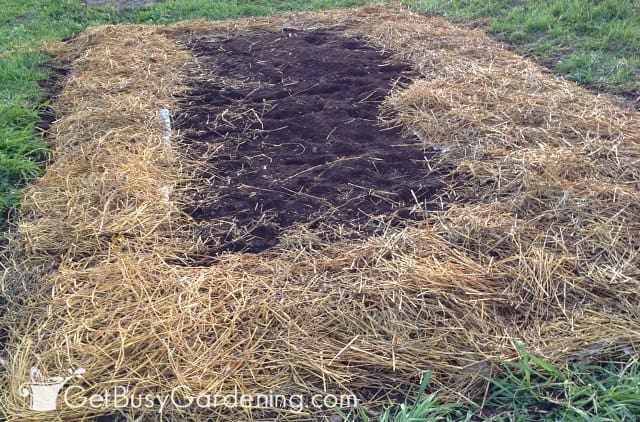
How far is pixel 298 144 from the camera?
11.8 ft

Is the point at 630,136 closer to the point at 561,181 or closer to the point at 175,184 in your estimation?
the point at 561,181

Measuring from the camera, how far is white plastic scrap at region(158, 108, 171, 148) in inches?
145

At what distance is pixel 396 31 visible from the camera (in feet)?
18.1

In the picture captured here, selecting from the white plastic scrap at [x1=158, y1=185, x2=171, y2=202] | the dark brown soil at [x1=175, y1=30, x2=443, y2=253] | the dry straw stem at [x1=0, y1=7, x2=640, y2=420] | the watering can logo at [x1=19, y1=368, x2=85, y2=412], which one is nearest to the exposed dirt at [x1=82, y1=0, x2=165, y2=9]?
the dark brown soil at [x1=175, y1=30, x2=443, y2=253]

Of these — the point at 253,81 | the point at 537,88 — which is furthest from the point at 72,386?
the point at 537,88

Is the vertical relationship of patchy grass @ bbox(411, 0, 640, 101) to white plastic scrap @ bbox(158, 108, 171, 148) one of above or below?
above

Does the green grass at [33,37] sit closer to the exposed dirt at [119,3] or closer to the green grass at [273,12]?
the green grass at [273,12]

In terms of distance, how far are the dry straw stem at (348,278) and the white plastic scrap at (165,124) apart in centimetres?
8

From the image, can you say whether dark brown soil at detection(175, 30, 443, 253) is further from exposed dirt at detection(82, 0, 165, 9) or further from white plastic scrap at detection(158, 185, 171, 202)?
exposed dirt at detection(82, 0, 165, 9)

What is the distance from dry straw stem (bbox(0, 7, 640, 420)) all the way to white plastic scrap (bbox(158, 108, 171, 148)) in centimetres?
8

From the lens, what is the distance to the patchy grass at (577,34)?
4.40m

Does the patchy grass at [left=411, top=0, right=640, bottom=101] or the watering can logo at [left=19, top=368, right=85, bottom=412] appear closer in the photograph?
the watering can logo at [left=19, top=368, right=85, bottom=412]

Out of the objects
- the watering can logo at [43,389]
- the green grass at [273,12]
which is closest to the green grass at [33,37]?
the green grass at [273,12]

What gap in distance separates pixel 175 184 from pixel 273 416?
1.68 metres
